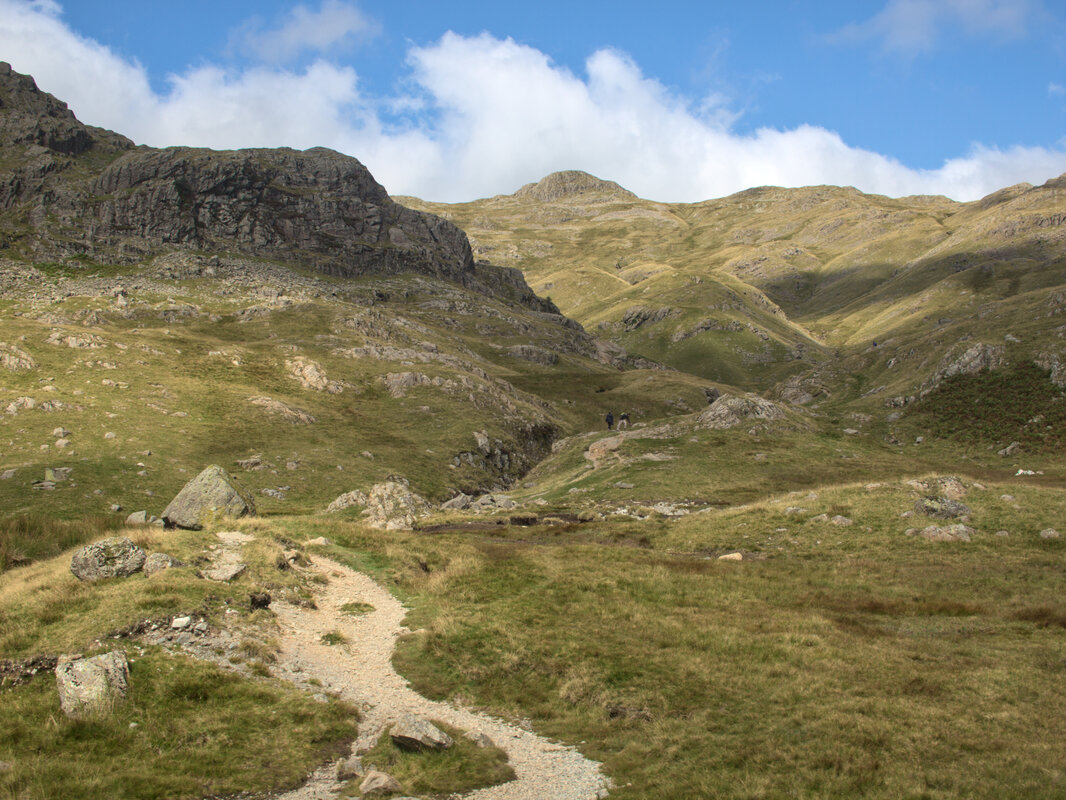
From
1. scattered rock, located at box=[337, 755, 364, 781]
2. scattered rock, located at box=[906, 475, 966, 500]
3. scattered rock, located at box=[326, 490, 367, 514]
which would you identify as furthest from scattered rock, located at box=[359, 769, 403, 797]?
scattered rock, located at box=[326, 490, 367, 514]

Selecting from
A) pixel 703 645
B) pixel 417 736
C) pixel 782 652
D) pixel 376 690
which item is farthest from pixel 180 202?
pixel 782 652

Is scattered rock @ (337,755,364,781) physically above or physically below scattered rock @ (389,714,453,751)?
below

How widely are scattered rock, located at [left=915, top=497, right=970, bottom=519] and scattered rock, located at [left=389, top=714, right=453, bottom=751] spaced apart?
32917mm

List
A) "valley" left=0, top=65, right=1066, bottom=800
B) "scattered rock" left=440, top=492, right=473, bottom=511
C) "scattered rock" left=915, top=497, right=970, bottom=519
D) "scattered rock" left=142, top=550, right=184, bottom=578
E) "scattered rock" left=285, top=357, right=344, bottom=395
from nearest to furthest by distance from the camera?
"valley" left=0, top=65, right=1066, bottom=800, "scattered rock" left=142, top=550, right=184, bottom=578, "scattered rock" left=915, top=497, right=970, bottom=519, "scattered rock" left=440, top=492, right=473, bottom=511, "scattered rock" left=285, top=357, right=344, bottom=395

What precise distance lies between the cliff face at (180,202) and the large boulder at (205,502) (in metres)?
121

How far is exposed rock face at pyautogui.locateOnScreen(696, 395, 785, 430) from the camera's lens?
228ft

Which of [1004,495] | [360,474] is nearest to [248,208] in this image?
[360,474]

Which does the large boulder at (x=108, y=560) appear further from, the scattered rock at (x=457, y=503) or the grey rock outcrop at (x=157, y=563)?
the scattered rock at (x=457, y=503)

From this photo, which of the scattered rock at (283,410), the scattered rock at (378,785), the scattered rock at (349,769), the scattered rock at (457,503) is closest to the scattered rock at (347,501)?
the scattered rock at (457,503)

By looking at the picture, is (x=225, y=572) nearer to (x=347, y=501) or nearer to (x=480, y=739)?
(x=480, y=739)

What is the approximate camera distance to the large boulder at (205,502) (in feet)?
109

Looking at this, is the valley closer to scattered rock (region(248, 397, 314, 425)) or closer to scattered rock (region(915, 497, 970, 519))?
scattered rock (region(915, 497, 970, 519))

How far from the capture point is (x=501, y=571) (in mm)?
31234

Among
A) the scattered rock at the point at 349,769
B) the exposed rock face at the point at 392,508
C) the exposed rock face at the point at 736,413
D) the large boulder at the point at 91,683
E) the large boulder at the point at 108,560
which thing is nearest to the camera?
the scattered rock at the point at 349,769
